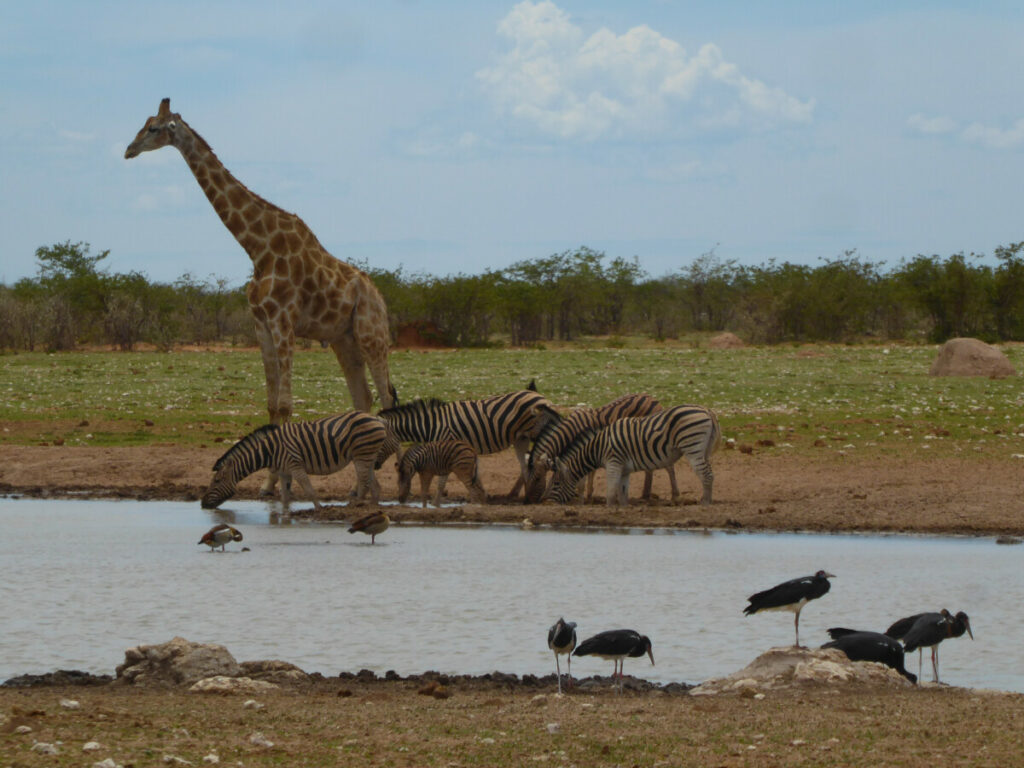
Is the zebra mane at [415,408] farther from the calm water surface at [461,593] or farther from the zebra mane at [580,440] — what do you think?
the calm water surface at [461,593]

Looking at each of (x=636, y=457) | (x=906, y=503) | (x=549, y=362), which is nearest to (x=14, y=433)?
(x=636, y=457)

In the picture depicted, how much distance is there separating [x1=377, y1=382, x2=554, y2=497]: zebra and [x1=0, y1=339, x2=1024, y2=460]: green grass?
175 inches

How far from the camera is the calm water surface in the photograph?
827cm

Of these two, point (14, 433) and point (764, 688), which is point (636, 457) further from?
point (14, 433)

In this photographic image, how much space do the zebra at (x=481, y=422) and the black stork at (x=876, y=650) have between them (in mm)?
8951

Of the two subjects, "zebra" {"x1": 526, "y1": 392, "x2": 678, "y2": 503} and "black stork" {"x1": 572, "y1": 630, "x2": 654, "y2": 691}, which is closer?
"black stork" {"x1": 572, "y1": 630, "x2": 654, "y2": 691}

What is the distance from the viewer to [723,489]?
658 inches

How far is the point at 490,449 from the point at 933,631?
31.7 ft

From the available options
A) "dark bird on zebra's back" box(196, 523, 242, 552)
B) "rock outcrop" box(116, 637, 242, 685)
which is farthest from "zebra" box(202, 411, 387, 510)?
"rock outcrop" box(116, 637, 242, 685)

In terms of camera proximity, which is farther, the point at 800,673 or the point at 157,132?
the point at 157,132

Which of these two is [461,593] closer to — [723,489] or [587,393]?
[723,489]

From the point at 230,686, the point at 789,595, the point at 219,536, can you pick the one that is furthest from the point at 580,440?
the point at 230,686

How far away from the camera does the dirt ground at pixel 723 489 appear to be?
46.9 feet

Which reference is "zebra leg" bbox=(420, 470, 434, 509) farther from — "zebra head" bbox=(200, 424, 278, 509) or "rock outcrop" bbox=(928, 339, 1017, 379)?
"rock outcrop" bbox=(928, 339, 1017, 379)
